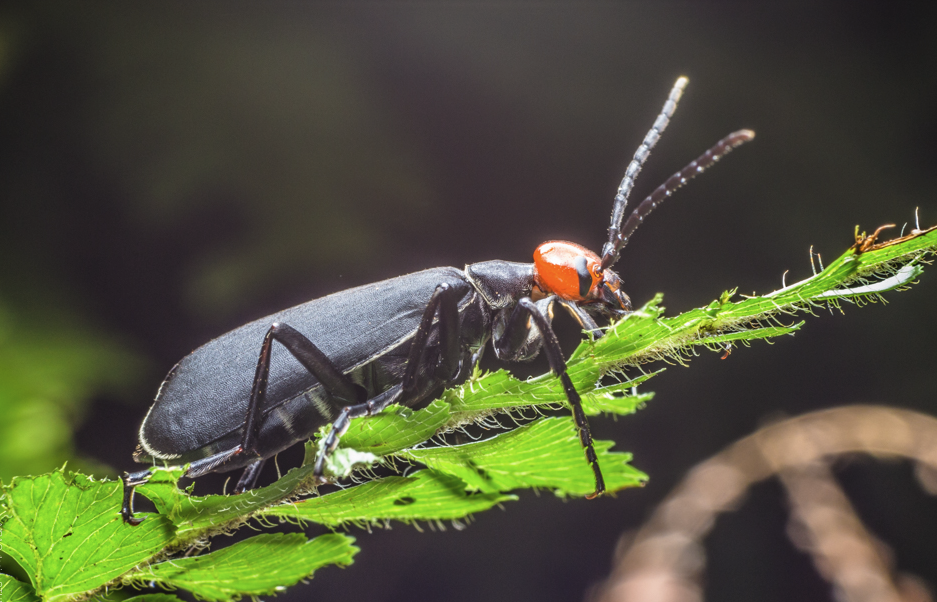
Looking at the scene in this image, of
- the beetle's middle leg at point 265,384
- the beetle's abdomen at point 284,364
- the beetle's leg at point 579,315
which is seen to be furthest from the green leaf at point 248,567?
the beetle's leg at point 579,315

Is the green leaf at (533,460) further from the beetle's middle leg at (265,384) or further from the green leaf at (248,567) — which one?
the beetle's middle leg at (265,384)

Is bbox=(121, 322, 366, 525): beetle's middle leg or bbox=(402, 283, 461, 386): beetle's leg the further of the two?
bbox=(402, 283, 461, 386): beetle's leg

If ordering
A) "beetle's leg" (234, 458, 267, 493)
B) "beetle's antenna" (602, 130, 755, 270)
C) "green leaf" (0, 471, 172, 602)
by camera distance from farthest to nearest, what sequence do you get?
"beetle's leg" (234, 458, 267, 493)
"beetle's antenna" (602, 130, 755, 270)
"green leaf" (0, 471, 172, 602)

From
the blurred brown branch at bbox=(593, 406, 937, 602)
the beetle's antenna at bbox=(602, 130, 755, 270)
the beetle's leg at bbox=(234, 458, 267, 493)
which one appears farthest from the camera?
the blurred brown branch at bbox=(593, 406, 937, 602)

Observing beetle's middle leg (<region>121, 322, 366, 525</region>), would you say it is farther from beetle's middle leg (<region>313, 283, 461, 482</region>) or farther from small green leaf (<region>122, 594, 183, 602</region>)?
small green leaf (<region>122, 594, 183, 602</region>)

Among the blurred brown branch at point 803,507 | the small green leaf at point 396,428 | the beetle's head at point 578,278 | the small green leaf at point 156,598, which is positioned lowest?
the blurred brown branch at point 803,507

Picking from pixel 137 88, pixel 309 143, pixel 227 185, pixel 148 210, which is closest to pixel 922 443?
pixel 309 143

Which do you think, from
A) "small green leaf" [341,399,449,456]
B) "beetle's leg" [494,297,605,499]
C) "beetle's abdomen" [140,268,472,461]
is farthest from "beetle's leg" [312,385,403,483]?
"beetle's leg" [494,297,605,499]
